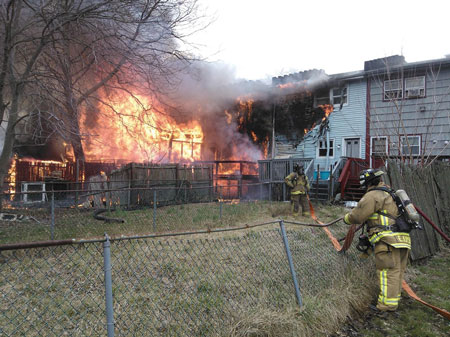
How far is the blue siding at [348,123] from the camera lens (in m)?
14.9

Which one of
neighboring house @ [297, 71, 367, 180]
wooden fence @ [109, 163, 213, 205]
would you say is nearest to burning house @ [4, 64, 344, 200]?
neighboring house @ [297, 71, 367, 180]

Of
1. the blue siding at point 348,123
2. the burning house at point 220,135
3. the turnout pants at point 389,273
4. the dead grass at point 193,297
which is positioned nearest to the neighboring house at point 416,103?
the blue siding at point 348,123

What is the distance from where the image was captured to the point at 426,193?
6.59 m

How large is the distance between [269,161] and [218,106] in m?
6.41

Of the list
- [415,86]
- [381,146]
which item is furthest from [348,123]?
[381,146]

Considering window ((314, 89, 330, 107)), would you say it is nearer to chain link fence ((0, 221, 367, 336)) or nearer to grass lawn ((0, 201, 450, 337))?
grass lawn ((0, 201, 450, 337))

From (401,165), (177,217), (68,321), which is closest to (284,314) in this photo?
(68,321)

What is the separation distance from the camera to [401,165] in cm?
609

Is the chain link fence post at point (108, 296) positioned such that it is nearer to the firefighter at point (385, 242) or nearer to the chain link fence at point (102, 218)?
the firefighter at point (385, 242)

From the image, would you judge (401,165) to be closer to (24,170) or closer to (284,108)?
(284,108)

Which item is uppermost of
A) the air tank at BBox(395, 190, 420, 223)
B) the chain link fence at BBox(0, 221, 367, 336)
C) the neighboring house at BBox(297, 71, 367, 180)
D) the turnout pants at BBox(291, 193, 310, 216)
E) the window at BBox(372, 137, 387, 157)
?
the neighboring house at BBox(297, 71, 367, 180)

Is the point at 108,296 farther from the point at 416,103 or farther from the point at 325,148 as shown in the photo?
the point at 325,148

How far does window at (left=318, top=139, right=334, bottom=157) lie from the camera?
621 inches

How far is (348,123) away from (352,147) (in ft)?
3.93
